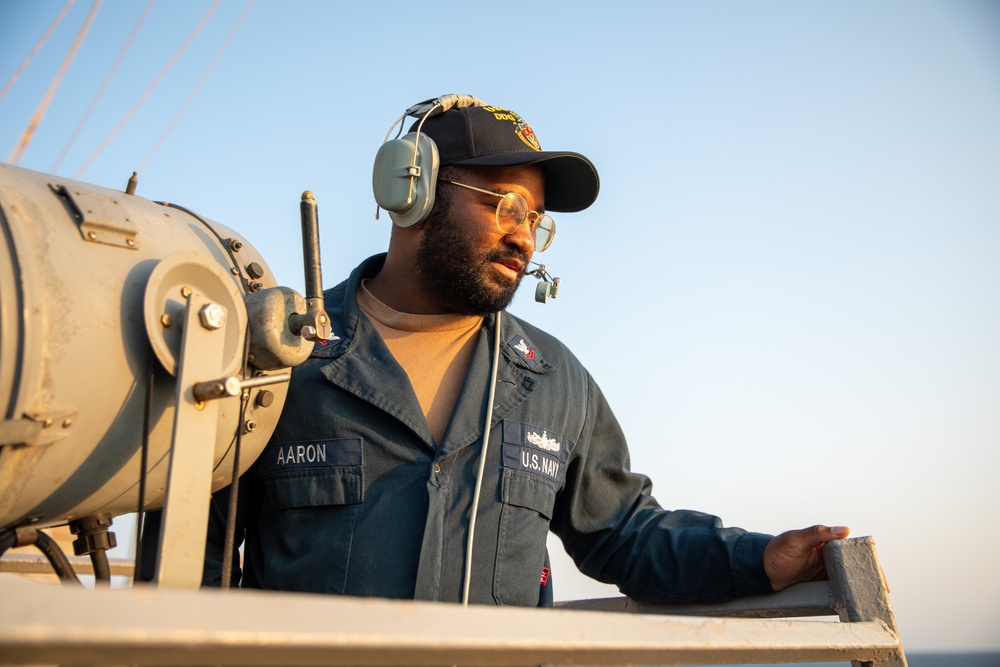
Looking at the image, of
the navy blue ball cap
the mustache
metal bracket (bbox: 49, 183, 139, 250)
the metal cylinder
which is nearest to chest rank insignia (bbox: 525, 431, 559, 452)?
the mustache

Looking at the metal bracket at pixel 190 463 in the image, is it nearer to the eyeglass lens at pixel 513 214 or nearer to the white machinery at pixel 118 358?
the white machinery at pixel 118 358

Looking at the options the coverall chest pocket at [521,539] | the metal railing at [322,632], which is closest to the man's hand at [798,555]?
the coverall chest pocket at [521,539]

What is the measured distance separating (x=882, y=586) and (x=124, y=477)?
55.8 inches

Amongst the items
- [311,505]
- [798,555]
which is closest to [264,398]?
[311,505]

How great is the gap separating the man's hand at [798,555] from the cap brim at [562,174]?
1211 millimetres

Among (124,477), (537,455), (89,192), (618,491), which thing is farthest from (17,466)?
(618,491)

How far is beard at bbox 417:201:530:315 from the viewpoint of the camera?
2.45 metres

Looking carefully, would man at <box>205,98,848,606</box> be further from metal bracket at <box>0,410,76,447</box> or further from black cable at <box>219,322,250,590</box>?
metal bracket at <box>0,410,76,447</box>

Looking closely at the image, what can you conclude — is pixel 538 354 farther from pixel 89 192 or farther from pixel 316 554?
pixel 89 192

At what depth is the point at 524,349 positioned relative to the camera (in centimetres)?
251

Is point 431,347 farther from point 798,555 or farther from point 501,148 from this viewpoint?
point 798,555

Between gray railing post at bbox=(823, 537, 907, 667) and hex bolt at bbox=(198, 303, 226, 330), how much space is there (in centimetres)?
129

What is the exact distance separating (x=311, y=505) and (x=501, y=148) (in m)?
1.19

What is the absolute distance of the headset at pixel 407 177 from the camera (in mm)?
2369
